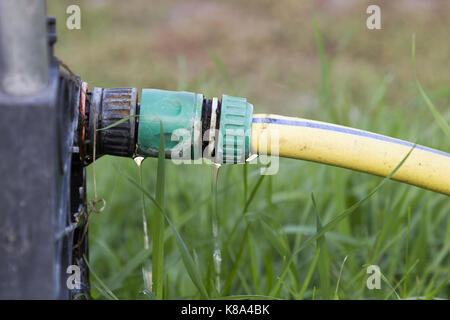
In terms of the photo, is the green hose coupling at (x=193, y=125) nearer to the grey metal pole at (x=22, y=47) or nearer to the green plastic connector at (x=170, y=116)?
the green plastic connector at (x=170, y=116)

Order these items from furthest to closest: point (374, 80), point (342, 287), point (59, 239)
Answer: point (374, 80), point (342, 287), point (59, 239)

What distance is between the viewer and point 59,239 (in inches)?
21.4

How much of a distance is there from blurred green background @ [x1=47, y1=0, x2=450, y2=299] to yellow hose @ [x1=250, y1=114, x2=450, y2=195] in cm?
11

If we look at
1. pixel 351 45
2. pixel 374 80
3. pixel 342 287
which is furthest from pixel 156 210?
pixel 351 45

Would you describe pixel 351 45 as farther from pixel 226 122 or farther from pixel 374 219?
pixel 226 122

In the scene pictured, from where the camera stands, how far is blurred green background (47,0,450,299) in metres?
1.01

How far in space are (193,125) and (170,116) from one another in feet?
0.10

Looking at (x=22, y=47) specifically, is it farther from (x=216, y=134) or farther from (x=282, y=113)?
(x=282, y=113)

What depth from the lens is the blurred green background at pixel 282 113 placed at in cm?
101

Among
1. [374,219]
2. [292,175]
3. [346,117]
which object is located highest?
[346,117]

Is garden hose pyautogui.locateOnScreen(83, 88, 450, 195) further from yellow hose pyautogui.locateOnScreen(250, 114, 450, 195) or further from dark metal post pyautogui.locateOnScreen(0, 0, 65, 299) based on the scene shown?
dark metal post pyautogui.locateOnScreen(0, 0, 65, 299)

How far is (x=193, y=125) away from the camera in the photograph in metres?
0.64

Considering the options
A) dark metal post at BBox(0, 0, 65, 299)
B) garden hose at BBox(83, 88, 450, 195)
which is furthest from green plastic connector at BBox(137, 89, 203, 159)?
dark metal post at BBox(0, 0, 65, 299)

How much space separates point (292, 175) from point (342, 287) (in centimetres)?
58
